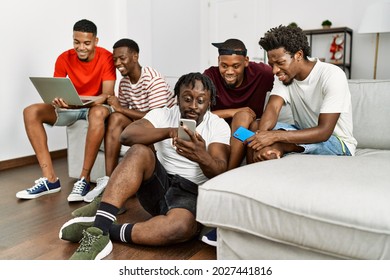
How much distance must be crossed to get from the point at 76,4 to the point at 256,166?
2.92 meters

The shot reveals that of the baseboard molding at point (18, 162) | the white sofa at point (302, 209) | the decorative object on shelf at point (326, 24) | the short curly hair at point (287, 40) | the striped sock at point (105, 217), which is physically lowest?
the baseboard molding at point (18, 162)

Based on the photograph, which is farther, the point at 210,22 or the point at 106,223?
the point at 210,22

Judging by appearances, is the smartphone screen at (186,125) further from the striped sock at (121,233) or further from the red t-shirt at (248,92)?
the red t-shirt at (248,92)

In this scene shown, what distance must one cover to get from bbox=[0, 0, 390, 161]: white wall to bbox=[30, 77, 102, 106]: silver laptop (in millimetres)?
891

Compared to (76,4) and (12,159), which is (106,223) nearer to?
(12,159)

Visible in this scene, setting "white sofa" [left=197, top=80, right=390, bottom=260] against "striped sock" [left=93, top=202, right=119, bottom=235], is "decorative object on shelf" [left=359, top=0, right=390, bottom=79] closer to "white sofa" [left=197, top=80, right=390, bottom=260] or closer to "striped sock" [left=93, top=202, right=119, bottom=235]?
"white sofa" [left=197, top=80, right=390, bottom=260]

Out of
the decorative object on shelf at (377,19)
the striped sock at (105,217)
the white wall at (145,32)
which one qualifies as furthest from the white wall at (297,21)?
the striped sock at (105,217)

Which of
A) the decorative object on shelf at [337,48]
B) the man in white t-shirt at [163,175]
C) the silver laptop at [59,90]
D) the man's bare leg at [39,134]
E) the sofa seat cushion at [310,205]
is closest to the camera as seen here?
the sofa seat cushion at [310,205]

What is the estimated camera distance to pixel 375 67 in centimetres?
408

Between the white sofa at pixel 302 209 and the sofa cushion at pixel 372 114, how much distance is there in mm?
635

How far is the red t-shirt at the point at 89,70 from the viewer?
263 centimetres

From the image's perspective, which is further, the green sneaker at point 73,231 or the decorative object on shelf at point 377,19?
the decorative object on shelf at point 377,19

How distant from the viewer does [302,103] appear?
1.87 m

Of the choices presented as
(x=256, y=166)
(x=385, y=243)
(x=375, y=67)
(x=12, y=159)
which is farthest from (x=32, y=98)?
(x=375, y=67)
